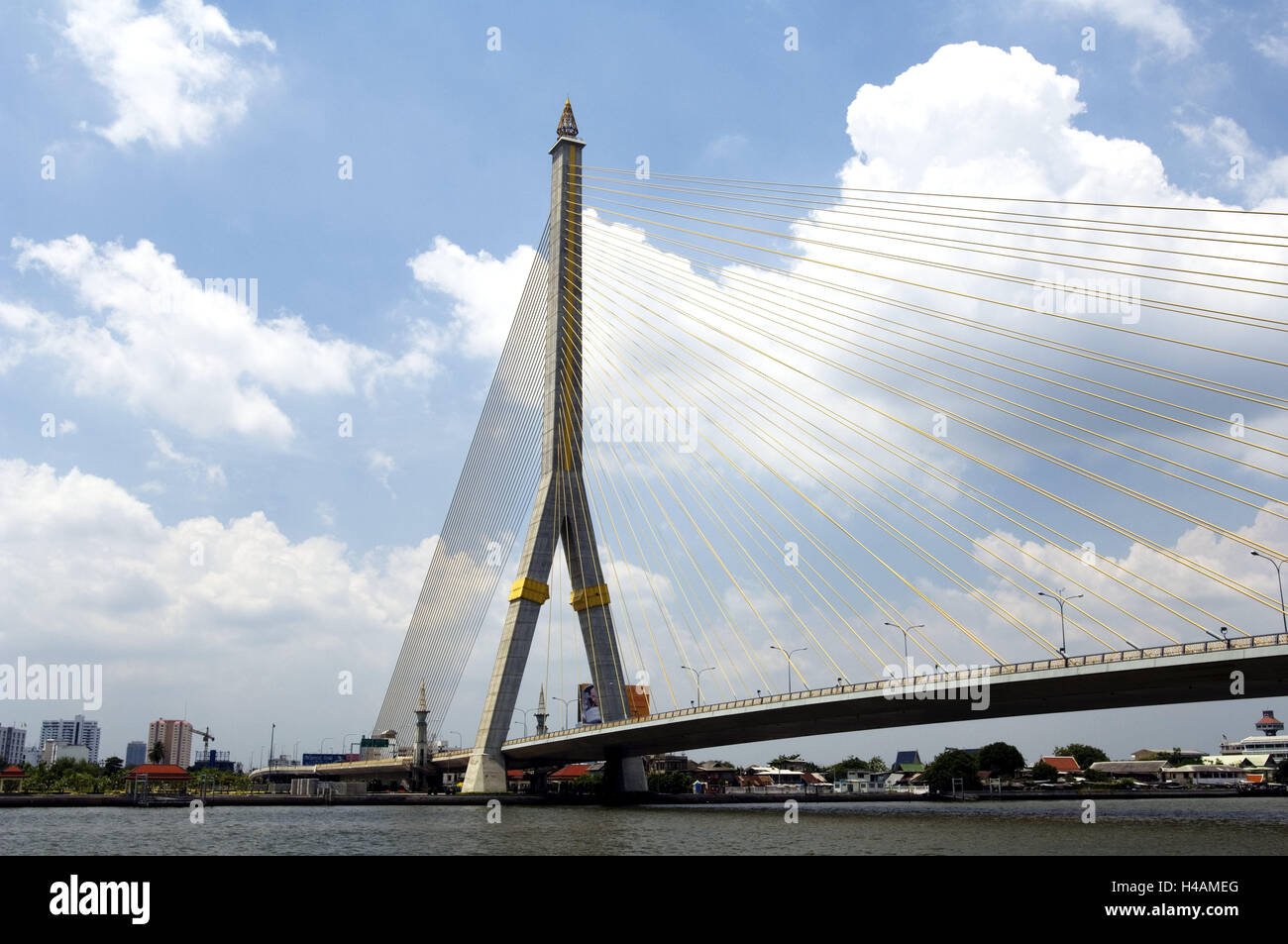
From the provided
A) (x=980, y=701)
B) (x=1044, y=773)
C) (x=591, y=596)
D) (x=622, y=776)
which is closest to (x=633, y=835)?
(x=980, y=701)

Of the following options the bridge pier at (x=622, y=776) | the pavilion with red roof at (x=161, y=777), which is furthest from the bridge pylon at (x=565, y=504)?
the pavilion with red roof at (x=161, y=777)

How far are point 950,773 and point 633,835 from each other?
5915 cm

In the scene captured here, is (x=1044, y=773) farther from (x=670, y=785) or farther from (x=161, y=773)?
(x=161, y=773)

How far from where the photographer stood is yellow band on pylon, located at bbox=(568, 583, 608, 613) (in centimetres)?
5597

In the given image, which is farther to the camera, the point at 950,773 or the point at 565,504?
the point at 950,773

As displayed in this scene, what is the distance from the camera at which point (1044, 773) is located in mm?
107500

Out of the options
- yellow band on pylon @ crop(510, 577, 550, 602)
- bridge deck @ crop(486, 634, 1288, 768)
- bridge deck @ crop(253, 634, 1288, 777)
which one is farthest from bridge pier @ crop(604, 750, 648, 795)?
yellow band on pylon @ crop(510, 577, 550, 602)

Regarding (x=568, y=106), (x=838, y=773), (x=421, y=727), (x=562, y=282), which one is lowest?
(x=838, y=773)

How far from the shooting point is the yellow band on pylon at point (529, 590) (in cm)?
5597

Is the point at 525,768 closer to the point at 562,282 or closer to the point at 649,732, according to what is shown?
the point at 649,732
